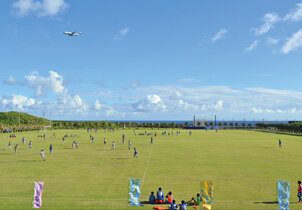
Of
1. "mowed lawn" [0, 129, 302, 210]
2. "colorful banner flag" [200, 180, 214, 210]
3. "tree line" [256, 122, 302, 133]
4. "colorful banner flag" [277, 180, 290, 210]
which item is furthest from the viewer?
"tree line" [256, 122, 302, 133]

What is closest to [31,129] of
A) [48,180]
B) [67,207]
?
[48,180]

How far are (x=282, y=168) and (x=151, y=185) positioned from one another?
1529 cm

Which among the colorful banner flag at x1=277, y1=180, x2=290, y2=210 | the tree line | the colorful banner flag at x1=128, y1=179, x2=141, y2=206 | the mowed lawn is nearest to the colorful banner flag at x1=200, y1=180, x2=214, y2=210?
the mowed lawn

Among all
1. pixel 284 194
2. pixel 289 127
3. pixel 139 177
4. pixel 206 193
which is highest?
pixel 289 127

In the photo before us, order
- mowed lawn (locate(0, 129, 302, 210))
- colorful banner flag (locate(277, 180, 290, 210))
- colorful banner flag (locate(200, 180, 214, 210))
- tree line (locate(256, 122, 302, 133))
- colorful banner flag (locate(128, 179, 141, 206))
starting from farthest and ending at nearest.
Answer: tree line (locate(256, 122, 302, 133))
mowed lawn (locate(0, 129, 302, 210))
colorful banner flag (locate(128, 179, 141, 206))
colorful banner flag (locate(200, 180, 214, 210))
colorful banner flag (locate(277, 180, 290, 210))

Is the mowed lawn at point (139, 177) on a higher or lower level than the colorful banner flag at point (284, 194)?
lower

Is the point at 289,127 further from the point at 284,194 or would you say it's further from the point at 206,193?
the point at 206,193

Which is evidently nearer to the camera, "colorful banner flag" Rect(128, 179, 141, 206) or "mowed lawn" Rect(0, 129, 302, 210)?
"colorful banner flag" Rect(128, 179, 141, 206)

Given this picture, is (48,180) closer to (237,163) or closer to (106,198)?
(106,198)

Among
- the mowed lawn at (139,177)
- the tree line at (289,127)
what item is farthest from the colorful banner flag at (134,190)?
the tree line at (289,127)

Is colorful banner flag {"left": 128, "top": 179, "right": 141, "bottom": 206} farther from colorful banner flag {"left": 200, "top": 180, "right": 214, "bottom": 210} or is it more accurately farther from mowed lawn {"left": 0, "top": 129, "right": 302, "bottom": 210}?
colorful banner flag {"left": 200, "top": 180, "right": 214, "bottom": 210}

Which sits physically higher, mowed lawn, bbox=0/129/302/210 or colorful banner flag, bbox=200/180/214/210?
colorful banner flag, bbox=200/180/214/210

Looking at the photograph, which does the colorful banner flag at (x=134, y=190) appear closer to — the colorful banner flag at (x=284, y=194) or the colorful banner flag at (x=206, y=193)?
the colorful banner flag at (x=206, y=193)

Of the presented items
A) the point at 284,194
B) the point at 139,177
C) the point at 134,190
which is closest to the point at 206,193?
the point at 134,190
